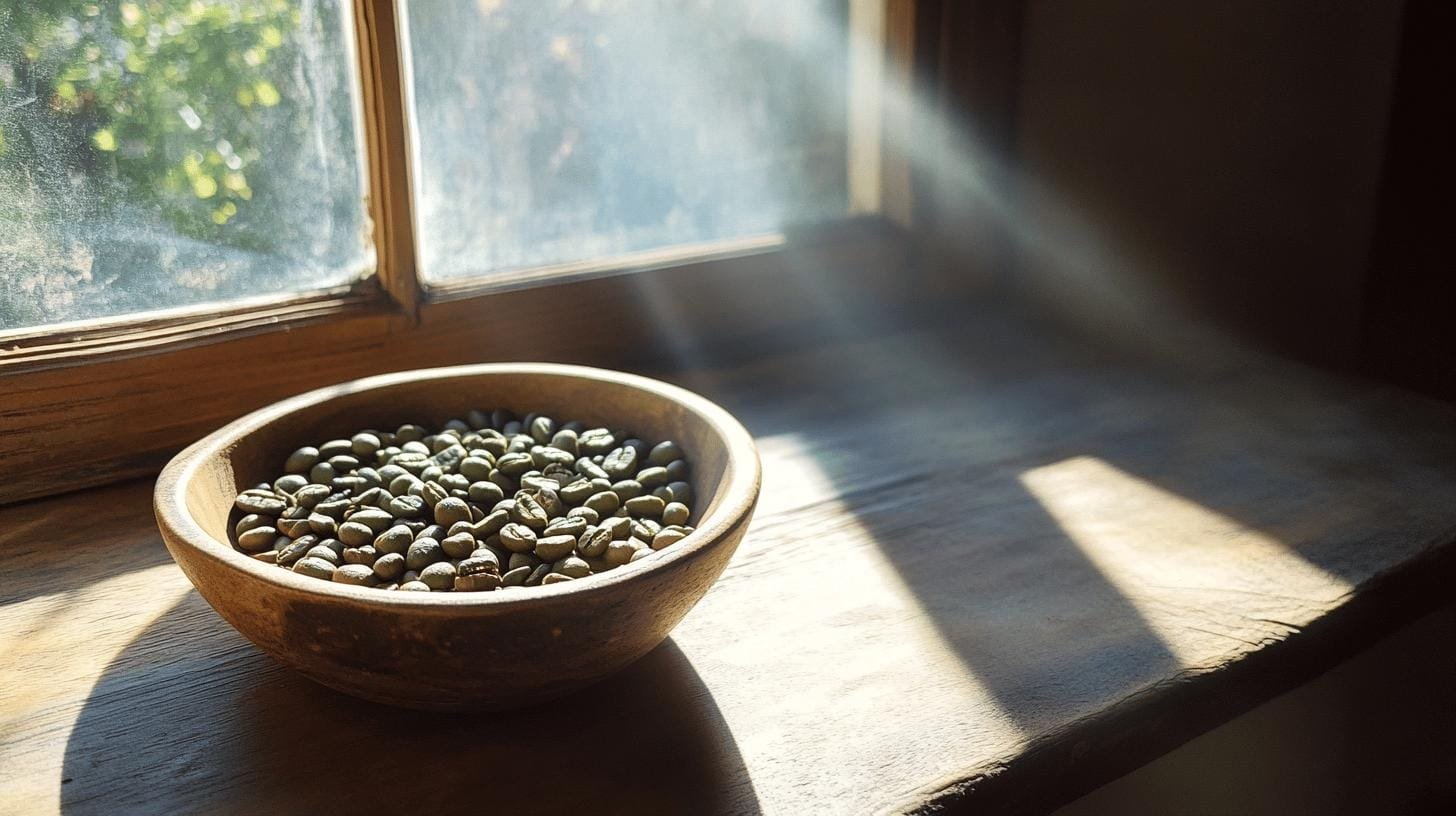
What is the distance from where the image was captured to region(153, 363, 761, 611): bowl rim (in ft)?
1.93

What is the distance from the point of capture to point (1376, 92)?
1.26 meters

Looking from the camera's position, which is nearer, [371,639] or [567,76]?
[371,639]

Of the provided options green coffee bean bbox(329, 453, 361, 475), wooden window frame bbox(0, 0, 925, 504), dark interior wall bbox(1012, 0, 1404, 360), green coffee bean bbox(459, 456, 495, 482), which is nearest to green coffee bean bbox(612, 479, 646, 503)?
green coffee bean bbox(459, 456, 495, 482)

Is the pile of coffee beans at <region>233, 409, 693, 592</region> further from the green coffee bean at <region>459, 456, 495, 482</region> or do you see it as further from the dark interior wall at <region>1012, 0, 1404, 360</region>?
the dark interior wall at <region>1012, 0, 1404, 360</region>

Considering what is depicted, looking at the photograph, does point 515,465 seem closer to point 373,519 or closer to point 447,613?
point 373,519

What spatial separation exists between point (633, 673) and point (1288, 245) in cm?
104

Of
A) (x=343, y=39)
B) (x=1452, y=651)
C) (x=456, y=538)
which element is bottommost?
(x=1452, y=651)

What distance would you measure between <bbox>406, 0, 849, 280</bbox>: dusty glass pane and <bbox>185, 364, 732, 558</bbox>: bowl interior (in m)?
0.26

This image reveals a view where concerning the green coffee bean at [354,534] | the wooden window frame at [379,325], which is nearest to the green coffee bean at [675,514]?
the green coffee bean at [354,534]

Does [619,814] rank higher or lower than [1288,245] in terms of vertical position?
lower

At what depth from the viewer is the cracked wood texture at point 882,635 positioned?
661mm

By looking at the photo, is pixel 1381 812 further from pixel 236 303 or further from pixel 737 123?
pixel 236 303

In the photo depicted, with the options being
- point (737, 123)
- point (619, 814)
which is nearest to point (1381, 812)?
point (619, 814)

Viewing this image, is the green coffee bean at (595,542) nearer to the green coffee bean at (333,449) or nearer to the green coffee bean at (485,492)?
the green coffee bean at (485,492)
